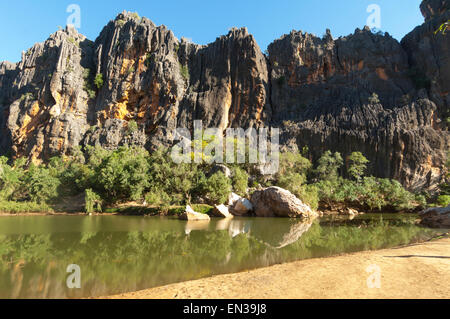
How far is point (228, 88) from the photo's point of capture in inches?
1929

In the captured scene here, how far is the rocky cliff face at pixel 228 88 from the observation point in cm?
4056

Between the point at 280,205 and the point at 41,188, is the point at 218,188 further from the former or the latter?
the point at 41,188

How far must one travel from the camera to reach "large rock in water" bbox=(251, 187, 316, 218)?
21.8 meters

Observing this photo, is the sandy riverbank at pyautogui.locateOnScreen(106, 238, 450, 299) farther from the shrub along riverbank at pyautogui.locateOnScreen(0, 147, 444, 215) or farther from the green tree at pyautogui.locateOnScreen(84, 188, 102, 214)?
the green tree at pyautogui.locateOnScreen(84, 188, 102, 214)

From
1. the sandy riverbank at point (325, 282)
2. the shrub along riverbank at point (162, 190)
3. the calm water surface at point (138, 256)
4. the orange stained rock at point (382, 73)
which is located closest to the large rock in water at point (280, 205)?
the shrub along riverbank at point (162, 190)

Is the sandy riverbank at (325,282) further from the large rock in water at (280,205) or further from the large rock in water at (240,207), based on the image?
the large rock in water at (240,207)

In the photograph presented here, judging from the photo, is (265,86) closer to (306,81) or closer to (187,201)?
(306,81)

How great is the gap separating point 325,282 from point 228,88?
153 ft

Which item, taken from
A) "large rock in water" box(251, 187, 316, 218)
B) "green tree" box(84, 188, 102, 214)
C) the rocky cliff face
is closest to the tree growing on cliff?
the rocky cliff face

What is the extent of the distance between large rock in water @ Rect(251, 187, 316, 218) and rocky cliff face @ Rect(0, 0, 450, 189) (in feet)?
64.7

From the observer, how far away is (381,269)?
607 centimetres

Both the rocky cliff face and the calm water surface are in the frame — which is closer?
the calm water surface

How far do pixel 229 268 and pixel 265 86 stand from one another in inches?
1796

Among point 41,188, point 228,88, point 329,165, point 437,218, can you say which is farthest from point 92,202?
point 228,88
